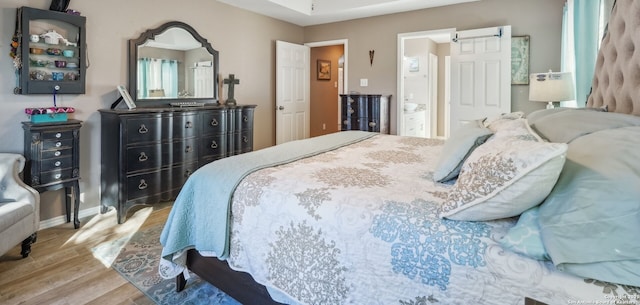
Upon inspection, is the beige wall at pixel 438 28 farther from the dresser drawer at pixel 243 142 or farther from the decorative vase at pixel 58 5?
the decorative vase at pixel 58 5

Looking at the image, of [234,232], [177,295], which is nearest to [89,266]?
[177,295]

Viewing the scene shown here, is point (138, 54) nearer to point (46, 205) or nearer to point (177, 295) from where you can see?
point (46, 205)

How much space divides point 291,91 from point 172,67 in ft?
7.07

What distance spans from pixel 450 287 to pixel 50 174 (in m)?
3.16

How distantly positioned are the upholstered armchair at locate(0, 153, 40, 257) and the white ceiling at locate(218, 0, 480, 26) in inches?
123

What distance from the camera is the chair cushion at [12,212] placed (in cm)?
212

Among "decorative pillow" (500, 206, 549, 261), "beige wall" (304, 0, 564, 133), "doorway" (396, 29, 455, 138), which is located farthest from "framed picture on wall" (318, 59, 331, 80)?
"decorative pillow" (500, 206, 549, 261)

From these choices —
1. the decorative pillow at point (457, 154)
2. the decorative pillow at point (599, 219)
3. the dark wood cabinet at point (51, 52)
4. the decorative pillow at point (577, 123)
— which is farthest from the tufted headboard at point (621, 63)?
the dark wood cabinet at point (51, 52)

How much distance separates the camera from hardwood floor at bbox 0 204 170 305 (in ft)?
6.49

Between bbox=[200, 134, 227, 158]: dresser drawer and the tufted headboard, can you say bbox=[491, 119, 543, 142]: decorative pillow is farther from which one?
bbox=[200, 134, 227, 158]: dresser drawer

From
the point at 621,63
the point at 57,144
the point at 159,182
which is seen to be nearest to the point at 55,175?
the point at 57,144

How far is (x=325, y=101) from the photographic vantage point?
729 centimetres

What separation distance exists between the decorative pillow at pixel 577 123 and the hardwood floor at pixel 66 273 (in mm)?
2240

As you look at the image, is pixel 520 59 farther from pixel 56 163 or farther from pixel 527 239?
pixel 56 163
